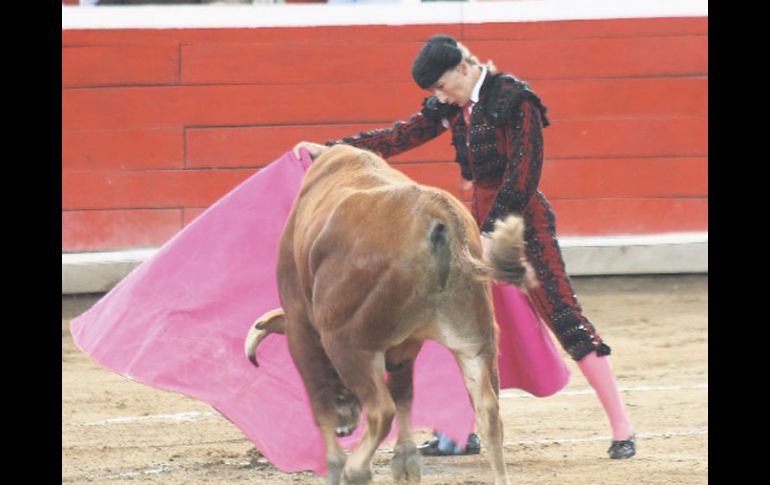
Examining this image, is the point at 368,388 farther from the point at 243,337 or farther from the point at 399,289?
the point at 243,337

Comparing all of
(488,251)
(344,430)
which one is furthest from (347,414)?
(488,251)

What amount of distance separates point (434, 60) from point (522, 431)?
58.5 inches

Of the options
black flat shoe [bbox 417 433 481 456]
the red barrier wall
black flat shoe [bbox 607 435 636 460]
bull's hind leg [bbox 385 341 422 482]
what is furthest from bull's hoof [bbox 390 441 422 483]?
the red barrier wall

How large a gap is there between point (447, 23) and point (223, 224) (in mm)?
3126

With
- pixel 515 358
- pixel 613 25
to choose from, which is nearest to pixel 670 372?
pixel 515 358

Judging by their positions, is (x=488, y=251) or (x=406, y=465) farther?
(x=406, y=465)

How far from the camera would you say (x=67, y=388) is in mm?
5586

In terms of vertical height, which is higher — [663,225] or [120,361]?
[120,361]

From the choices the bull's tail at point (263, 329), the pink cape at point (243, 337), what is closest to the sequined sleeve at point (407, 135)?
the pink cape at point (243, 337)

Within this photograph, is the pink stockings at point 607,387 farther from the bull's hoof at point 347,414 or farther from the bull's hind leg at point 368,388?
the bull's hind leg at point 368,388

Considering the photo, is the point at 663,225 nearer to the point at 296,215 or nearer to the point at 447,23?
the point at 447,23

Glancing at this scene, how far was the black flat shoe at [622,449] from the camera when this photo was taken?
4.31 meters

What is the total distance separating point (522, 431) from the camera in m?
4.84

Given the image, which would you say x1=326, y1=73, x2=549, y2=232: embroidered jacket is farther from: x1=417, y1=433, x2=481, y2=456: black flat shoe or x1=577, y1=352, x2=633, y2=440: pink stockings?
x1=417, y1=433, x2=481, y2=456: black flat shoe
